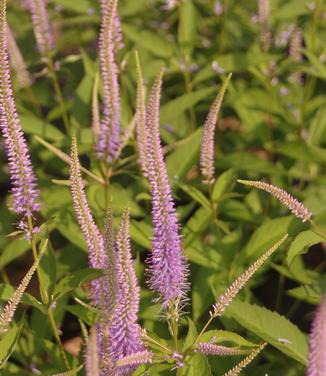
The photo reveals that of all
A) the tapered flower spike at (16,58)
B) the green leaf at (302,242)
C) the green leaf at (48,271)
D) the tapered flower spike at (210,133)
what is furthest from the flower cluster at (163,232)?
the tapered flower spike at (16,58)

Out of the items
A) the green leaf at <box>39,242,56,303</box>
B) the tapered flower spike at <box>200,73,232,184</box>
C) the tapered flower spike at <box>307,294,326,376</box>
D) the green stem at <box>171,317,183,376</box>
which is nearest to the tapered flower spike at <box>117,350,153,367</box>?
the green stem at <box>171,317,183,376</box>

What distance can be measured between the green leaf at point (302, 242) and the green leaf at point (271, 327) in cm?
58

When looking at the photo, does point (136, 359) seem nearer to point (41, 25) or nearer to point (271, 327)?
point (271, 327)

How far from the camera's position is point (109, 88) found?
4160mm

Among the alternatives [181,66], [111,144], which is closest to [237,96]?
[181,66]

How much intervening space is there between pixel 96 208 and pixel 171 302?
1683 millimetres

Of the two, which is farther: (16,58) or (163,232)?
(16,58)

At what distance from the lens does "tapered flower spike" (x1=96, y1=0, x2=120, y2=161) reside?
391 centimetres

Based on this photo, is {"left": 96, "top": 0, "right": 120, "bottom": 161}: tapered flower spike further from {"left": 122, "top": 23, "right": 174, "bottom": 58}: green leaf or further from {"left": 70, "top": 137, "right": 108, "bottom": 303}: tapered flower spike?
{"left": 122, "top": 23, "right": 174, "bottom": 58}: green leaf

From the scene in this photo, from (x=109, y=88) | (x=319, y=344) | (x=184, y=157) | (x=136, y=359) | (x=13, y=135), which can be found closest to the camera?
(x=319, y=344)

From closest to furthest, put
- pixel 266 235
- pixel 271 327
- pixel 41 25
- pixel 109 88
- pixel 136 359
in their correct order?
pixel 136 359 → pixel 271 327 → pixel 109 88 → pixel 266 235 → pixel 41 25

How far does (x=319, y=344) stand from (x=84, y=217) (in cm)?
129

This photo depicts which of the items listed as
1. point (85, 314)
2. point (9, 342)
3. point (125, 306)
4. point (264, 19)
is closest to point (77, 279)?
point (85, 314)

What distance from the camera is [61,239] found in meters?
6.28
